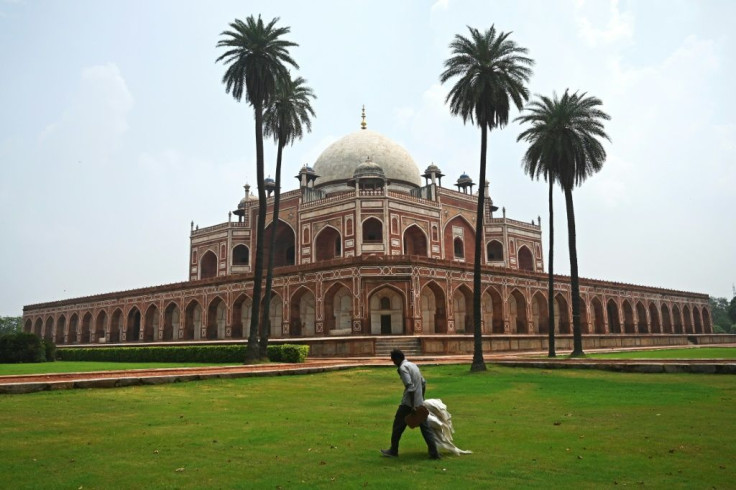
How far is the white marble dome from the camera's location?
50906 mm

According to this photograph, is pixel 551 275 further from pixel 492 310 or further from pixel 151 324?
pixel 151 324

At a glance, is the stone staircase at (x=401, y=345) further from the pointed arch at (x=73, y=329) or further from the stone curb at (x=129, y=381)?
the pointed arch at (x=73, y=329)

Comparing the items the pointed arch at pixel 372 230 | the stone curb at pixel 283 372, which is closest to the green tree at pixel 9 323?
the pointed arch at pixel 372 230

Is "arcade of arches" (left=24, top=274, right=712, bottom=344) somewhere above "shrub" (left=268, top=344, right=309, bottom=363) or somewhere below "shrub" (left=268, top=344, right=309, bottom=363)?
above

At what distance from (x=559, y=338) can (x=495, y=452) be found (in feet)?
104

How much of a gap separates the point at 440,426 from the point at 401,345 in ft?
72.9

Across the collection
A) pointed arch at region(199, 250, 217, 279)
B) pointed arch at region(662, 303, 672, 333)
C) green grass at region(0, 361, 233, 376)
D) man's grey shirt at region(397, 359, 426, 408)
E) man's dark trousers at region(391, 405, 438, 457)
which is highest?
pointed arch at region(199, 250, 217, 279)

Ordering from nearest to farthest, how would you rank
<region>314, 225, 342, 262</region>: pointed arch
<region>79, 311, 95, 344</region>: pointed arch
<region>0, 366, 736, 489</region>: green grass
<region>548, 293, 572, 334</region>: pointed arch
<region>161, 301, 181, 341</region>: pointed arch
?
<region>0, 366, 736, 489</region>: green grass → <region>314, 225, 342, 262</region>: pointed arch → <region>548, 293, 572, 334</region>: pointed arch → <region>161, 301, 181, 341</region>: pointed arch → <region>79, 311, 95, 344</region>: pointed arch

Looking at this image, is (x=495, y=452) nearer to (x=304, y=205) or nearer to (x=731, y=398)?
(x=731, y=398)

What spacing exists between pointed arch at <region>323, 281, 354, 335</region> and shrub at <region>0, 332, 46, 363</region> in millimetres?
15697

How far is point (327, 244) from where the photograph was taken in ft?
151

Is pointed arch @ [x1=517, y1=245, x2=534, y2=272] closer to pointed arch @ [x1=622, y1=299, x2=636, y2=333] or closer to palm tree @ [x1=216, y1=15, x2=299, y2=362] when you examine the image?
pointed arch @ [x1=622, y1=299, x2=636, y2=333]

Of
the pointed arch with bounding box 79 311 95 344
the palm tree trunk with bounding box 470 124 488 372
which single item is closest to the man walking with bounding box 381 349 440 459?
the palm tree trunk with bounding box 470 124 488 372

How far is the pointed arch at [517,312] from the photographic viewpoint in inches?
1668
